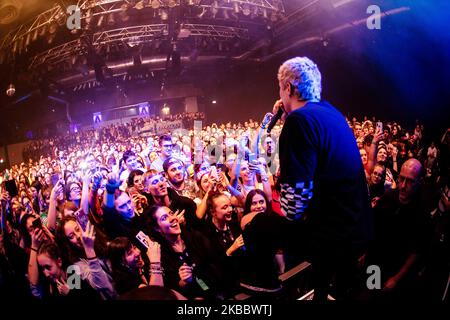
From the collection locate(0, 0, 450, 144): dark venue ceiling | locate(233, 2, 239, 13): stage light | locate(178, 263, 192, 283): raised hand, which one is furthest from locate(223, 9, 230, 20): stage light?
locate(178, 263, 192, 283): raised hand

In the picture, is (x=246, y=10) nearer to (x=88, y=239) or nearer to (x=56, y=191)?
(x=56, y=191)

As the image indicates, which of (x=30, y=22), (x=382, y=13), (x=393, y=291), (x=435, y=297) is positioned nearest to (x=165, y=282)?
(x=393, y=291)

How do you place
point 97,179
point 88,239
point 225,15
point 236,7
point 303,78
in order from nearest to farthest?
point 303,78
point 88,239
point 97,179
point 225,15
point 236,7

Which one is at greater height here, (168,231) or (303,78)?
(303,78)

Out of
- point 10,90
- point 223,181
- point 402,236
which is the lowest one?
point 402,236

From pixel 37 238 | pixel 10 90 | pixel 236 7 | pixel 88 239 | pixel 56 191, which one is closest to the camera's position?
pixel 88 239

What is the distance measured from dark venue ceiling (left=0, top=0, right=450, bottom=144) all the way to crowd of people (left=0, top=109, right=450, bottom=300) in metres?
0.50

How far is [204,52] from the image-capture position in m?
3.71

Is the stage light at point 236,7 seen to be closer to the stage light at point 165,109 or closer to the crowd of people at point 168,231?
the stage light at point 165,109

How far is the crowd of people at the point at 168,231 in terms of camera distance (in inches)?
89.7

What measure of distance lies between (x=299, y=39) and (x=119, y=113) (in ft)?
10.0

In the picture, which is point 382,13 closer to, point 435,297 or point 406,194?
point 406,194

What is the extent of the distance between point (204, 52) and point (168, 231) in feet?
7.87

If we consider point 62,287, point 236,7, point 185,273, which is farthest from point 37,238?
point 236,7
